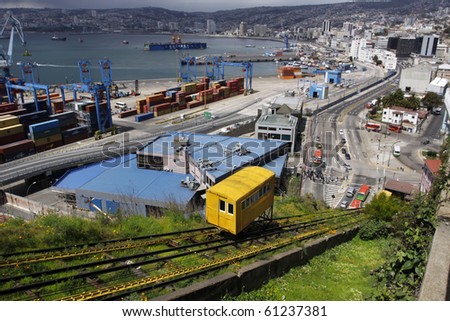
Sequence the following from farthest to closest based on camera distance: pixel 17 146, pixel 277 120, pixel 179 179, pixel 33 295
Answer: pixel 277 120, pixel 17 146, pixel 179 179, pixel 33 295

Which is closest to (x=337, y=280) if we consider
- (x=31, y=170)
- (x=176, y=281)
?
(x=176, y=281)

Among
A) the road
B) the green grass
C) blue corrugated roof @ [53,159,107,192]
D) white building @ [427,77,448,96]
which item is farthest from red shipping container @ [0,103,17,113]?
white building @ [427,77,448,96]

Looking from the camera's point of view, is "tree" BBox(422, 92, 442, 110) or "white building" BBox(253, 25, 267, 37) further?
"white building" BBox(253, 25, 267, 37)

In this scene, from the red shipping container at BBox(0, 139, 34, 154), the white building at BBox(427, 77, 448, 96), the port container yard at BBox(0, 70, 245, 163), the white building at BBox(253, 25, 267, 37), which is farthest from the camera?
the white building at BBox(253, 25, 267, 37)

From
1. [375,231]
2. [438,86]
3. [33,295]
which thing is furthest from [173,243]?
[438,86]

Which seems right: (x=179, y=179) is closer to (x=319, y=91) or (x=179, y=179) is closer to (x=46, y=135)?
(x=46, y=135)

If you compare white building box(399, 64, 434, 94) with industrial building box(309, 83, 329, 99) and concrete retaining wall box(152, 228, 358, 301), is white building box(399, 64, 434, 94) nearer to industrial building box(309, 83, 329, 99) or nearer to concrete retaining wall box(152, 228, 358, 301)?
industrial building box(309, 83, 329, 99)

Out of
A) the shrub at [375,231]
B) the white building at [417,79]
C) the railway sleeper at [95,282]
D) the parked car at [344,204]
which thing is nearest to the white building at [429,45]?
the white building at [417,79]
